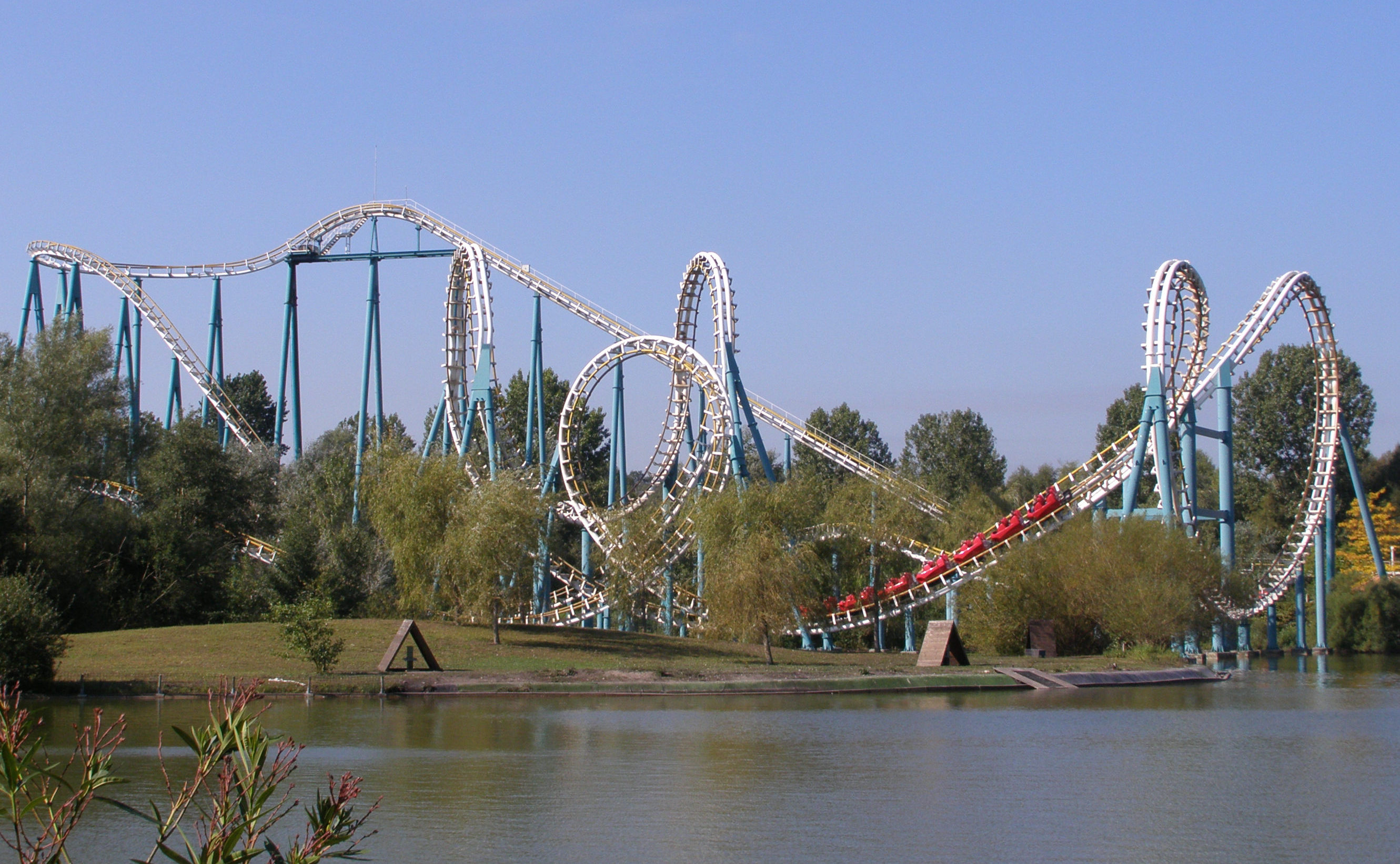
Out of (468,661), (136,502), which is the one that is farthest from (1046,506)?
(136,502)

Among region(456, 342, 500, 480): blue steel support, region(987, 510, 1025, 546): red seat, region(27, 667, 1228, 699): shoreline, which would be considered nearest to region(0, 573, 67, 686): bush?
region(27, 667, 1228, 699): shoreline

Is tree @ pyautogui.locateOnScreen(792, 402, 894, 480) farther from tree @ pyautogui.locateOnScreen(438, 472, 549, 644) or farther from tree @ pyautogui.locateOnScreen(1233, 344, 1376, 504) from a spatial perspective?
tree @ pyautogui.locateOnScreen(438, 472, 549, 644)

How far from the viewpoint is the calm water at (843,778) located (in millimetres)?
11414

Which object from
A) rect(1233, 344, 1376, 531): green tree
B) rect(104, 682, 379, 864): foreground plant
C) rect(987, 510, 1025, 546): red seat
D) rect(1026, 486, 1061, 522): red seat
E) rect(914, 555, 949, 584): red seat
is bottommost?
rect(104, 682, 379, 864): foreground plant

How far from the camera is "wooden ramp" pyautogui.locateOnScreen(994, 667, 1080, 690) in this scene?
27.8 m

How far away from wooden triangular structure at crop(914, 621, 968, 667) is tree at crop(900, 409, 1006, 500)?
47576 mm

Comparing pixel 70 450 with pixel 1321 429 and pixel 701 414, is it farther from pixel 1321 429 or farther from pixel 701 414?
pixel 1321 429

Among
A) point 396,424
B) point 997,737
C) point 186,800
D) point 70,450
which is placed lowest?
point 997,737

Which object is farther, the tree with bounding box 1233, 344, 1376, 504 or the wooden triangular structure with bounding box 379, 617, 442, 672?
the tree with bounding box 1233, 344, 1376, 504

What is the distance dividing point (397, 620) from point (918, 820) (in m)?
25.4

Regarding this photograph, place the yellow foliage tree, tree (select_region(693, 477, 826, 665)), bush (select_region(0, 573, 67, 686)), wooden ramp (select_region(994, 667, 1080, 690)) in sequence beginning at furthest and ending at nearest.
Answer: the yellow foliage tree < tree (select_region(693, 477, 826, 665)) < wooden ramp (select_region(994, 667, 1080, 690)) < bush (select_region(0, 573, 67, 686))

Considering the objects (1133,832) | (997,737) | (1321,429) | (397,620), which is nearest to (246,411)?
(397,620)

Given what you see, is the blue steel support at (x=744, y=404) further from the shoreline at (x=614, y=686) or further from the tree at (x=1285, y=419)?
the tree at (x=1285, y=419)

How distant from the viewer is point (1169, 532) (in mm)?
34250
